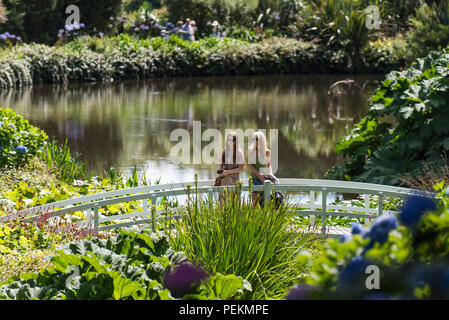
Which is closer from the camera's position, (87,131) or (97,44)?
(87,131)

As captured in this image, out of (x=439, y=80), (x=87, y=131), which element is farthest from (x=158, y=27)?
(x=439, y=80)

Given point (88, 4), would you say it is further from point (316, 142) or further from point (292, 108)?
point (316, 142)

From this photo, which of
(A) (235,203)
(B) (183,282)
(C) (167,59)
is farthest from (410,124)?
(C) (167,59)

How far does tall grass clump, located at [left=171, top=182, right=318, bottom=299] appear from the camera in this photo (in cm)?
368

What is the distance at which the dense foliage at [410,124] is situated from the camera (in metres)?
8.61

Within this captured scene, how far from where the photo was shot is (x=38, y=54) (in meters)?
21.4

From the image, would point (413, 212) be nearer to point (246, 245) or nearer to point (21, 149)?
point (246, 245)

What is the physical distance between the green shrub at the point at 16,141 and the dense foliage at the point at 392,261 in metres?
6.81

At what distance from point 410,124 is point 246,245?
5.88m

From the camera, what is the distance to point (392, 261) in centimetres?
171

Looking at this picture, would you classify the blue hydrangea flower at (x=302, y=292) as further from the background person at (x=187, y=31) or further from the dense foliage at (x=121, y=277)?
the background person at (x=187, y=31)

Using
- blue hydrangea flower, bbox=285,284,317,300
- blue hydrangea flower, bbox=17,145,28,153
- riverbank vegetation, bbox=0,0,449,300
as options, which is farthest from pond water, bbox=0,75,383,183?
blue hydrangea flower, bbox=285,284,317,300

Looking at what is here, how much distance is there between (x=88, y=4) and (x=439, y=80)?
71.0 feet

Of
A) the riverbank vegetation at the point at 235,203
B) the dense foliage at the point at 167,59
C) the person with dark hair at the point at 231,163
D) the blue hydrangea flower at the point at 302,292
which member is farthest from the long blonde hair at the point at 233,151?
the dense foliage at the point at 167,59
